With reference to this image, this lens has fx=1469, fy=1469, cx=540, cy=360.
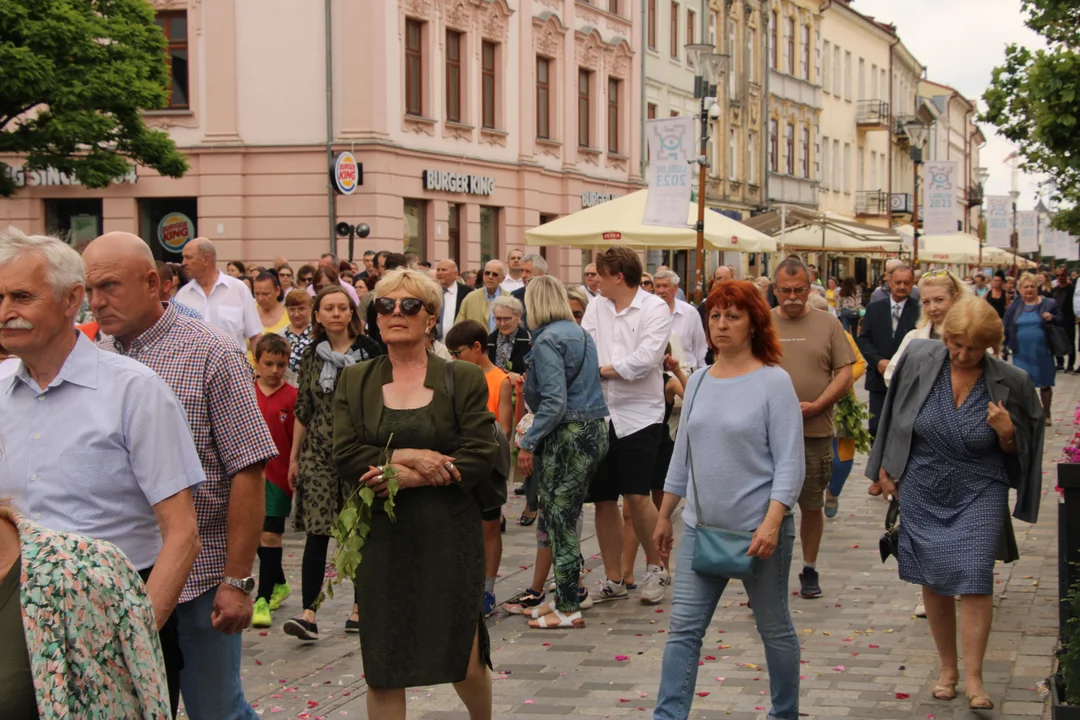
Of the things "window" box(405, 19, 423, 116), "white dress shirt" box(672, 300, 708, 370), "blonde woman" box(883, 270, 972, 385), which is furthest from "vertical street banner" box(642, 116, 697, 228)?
"window" box(405, 19, 423, 116)

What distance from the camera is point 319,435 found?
8.05 meters

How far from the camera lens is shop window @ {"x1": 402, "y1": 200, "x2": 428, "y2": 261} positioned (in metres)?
28.8

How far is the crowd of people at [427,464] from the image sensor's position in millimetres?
3693

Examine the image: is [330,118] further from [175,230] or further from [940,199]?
[940,199]

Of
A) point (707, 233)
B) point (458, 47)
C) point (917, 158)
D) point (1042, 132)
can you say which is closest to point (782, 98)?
point (917, 158)

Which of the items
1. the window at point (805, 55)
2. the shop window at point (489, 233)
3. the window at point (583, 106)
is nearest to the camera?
the shop window at point (489, 233)

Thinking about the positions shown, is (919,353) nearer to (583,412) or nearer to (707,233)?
(583,412)

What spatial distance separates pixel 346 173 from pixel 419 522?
21465 millimetres

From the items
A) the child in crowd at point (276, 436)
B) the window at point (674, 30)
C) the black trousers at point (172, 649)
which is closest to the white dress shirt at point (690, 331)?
the child in crowd at point (276, 436)

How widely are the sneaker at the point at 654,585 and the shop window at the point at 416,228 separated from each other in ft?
→ 66.9

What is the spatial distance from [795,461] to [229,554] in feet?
7.34

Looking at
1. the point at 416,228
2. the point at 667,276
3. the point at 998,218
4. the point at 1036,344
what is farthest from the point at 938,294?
the point at 998,218

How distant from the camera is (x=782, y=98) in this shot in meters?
54.2

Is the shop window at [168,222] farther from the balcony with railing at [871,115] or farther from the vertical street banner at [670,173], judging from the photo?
the balcony with railing at [871,115]
